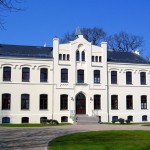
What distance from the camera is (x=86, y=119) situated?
127 ft

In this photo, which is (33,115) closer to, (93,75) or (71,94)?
Answer: (71,94)

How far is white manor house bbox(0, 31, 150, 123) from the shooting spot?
127ft

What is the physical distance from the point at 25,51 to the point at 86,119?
11710 mm

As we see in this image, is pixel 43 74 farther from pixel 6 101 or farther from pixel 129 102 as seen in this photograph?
pixel 129 102

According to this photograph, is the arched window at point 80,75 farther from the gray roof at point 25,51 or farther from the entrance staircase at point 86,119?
the entrance staircase at point 86,119

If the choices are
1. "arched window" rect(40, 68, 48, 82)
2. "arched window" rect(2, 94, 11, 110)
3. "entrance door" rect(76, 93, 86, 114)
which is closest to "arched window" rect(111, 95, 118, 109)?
"entrance door" rect(76, 93, 86, 114)

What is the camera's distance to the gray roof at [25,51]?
130ft

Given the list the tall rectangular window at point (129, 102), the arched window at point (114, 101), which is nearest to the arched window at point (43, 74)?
the arched window at point (114, 101)

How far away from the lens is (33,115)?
127 feet

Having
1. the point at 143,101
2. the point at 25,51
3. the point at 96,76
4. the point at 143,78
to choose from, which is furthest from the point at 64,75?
the point at 143,101

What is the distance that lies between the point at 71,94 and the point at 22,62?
23.9ft

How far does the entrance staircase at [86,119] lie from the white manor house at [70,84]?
74cm

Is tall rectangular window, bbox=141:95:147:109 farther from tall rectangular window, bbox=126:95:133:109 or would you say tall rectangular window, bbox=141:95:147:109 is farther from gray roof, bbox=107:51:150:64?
gray roof, bbox=107:51:150:64

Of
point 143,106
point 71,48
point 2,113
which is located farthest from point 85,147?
point 143,106
